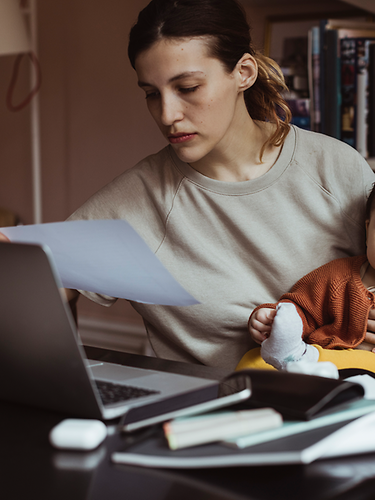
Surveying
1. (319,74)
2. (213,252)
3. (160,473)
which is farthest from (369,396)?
(319,74)

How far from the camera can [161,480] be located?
1.36ft

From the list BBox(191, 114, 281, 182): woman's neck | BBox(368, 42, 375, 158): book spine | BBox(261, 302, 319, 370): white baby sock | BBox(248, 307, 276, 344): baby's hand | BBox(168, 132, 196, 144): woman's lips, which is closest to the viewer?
BBox(261, 302, 319, 370): white baby sock

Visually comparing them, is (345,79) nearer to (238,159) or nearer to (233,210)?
(238,159)

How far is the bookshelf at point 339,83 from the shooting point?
5.01ft

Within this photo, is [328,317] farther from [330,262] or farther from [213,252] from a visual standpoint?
[213,252]

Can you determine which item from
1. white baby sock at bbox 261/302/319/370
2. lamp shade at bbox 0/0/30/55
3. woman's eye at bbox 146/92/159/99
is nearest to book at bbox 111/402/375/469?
white baby sock at bbox 261/302/319/370

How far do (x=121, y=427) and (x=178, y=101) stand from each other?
0.68 meters

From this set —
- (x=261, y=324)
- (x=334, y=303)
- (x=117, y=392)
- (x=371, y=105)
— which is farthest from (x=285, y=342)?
(x=371, y=105)

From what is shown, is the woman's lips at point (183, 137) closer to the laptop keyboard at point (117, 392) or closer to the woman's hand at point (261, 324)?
the woman's hand at point (261, 324)

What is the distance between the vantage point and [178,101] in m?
1.00

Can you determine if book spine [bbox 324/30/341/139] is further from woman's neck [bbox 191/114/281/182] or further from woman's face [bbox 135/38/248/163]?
woman's face [bbox 135/38/248/163]

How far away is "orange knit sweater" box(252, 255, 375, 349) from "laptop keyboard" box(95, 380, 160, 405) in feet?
1.44

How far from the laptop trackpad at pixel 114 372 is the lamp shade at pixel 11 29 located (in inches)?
58.8

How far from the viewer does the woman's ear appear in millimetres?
1098
